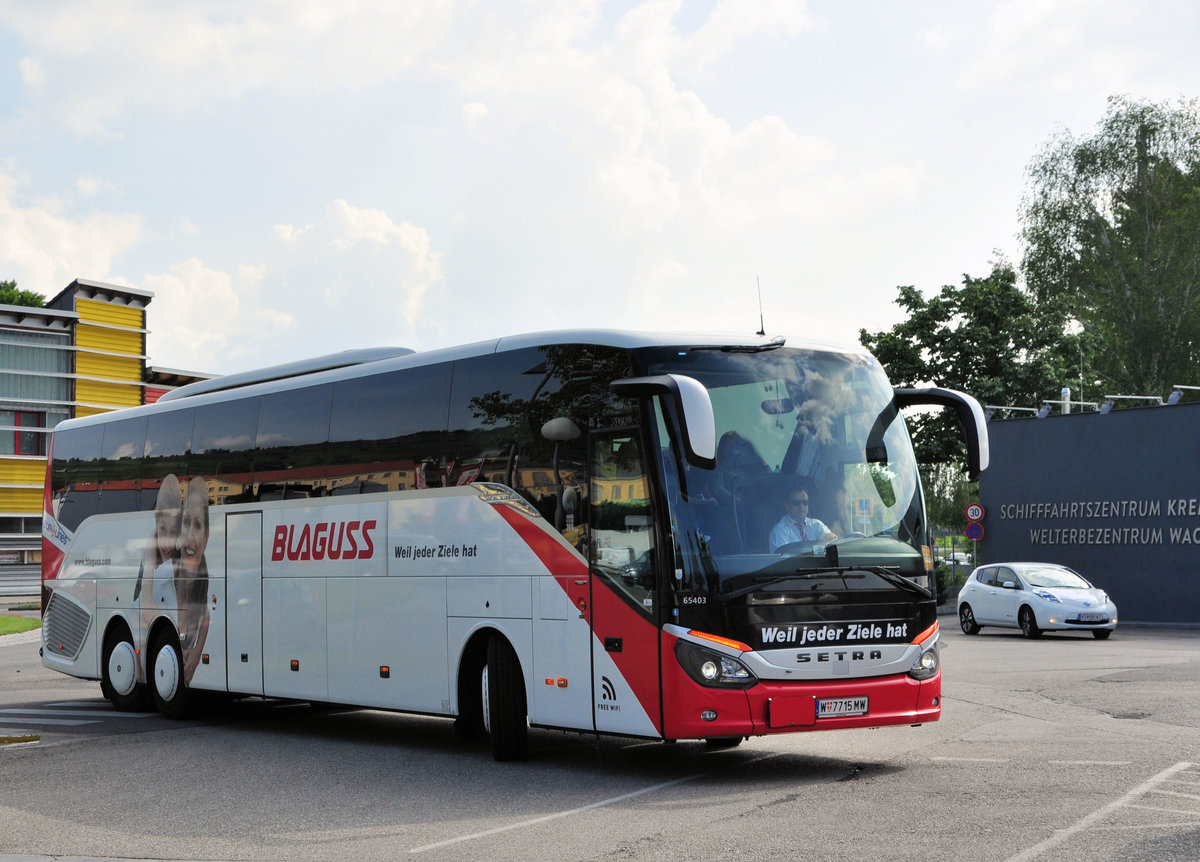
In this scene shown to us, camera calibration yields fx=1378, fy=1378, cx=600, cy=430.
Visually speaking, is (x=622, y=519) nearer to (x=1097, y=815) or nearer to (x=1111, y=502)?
(x=1097, y=815)

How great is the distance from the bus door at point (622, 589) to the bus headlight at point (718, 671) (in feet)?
1.10

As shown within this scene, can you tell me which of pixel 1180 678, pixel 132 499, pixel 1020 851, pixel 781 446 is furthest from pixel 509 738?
pixel 1180 678

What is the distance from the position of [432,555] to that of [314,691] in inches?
103

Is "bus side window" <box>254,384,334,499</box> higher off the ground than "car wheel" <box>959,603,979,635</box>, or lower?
higher

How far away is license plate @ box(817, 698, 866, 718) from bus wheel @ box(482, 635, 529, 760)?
2.61m

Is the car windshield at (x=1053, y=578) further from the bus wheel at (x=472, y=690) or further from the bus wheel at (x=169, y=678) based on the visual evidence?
the bus wheel at (x=472, y=690)

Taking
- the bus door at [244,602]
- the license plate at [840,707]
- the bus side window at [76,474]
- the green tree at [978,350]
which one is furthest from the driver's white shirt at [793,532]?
the green tree at [978,350]

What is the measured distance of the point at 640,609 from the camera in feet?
32.9

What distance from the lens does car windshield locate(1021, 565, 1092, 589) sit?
27.7m

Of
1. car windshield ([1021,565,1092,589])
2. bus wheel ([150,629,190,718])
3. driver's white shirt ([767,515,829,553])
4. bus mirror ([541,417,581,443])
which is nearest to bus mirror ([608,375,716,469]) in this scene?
driver's white shirt ([767,515,829,553])

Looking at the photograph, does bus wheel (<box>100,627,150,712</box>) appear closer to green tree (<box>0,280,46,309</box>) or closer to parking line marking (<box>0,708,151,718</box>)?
parking line marking (<box>0,708,151,718</box>)

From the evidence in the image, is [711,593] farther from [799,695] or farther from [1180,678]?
[1180,678]

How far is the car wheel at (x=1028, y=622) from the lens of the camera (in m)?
27.3

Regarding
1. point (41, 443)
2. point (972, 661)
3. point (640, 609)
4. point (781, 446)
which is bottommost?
point (972, 661)
